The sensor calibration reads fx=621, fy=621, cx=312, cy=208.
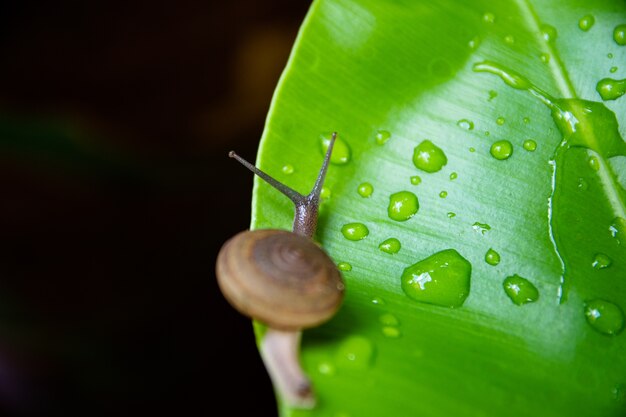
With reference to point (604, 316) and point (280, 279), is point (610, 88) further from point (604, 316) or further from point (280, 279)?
point (280, 279)

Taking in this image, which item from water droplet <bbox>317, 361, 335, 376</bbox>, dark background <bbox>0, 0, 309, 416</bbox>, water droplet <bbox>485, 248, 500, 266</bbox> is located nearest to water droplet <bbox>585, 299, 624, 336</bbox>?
water droplet <bbox>485, 248, 500, 266</bbox>

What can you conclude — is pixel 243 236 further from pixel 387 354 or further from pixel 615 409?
pixel 615 409

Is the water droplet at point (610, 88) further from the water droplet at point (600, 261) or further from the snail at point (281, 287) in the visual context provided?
the snail at point (281, 287)

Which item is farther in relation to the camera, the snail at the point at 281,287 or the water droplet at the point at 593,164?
the water droplet at the point at 593,164

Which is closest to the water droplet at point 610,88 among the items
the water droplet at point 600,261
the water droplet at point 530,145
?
the water droplet at point 530,145

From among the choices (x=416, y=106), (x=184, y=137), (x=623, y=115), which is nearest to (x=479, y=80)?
(x=416, y=106)

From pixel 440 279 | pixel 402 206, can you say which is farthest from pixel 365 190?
pixel 440 279
